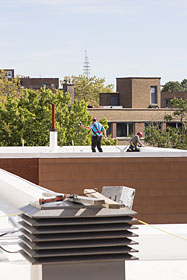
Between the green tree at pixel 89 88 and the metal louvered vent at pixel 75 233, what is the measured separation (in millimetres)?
136681

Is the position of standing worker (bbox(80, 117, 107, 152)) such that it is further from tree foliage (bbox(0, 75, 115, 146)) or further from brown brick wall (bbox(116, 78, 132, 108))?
brown brick wall (bbox(116, 78, 132, 108))

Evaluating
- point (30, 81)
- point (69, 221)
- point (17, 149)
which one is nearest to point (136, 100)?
point (30, 81)

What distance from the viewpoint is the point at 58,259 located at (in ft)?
13.4

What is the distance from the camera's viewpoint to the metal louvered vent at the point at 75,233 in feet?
13.2

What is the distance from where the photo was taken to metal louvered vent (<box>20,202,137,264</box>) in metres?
4.04

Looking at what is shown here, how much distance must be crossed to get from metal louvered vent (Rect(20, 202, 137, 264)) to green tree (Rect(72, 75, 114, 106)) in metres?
137

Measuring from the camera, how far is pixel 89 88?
143 m

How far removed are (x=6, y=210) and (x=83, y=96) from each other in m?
133

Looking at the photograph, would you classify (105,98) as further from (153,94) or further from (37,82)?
(37,82)

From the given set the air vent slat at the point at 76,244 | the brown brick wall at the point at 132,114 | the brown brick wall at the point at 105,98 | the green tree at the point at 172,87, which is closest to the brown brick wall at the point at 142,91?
the brown brick wall at the point at 105,98

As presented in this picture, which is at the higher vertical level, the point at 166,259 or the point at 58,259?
the point at 58,259

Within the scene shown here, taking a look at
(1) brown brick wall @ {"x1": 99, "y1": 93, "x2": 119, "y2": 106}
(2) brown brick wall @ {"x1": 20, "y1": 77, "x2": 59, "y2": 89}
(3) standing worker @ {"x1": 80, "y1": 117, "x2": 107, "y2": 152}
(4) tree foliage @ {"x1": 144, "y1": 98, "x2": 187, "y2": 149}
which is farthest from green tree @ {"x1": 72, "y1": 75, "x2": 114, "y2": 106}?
(3) standing worker @ {"x1": 80, "y1": 117, "x2": 107, "y2": 152}

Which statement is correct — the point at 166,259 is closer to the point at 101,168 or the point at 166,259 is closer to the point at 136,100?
the point at 101,168

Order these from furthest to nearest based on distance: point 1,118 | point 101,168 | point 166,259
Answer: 1. point 1,118
2. point 101,168
3. point 166,259
